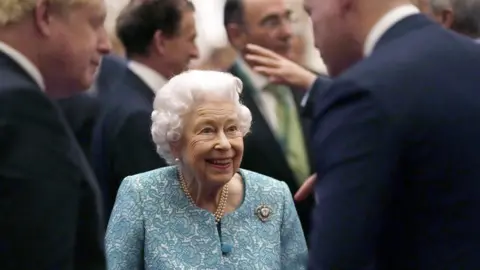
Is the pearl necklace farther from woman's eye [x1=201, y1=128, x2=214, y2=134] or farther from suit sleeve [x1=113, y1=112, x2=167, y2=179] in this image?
suit sleeve [x1=113, y1=112, x2=167, y2=179]

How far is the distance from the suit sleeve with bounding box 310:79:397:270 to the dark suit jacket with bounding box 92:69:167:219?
5.39 feet

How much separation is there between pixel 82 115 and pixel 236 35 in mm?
765

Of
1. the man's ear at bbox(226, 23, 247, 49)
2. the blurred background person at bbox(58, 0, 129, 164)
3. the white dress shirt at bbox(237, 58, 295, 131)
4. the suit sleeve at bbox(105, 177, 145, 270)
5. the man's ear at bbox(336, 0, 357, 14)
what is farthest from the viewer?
the man's ear at bbox(226, 23, 247, 49)

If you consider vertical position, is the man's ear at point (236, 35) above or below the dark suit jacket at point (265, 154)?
above

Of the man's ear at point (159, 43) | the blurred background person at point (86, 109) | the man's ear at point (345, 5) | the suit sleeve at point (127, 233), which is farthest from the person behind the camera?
the man's ear at point (159, 43)

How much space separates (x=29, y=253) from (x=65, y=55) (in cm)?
43

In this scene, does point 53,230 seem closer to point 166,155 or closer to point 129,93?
point 166,155

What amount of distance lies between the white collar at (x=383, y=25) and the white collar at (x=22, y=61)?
2.12 feet

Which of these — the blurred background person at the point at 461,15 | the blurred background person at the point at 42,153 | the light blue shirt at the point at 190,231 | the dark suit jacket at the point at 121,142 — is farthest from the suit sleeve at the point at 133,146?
the blurred background person at the point at 42,153

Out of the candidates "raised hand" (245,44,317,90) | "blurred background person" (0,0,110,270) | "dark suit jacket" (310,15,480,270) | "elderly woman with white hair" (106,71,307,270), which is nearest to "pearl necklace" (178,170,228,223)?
"elderly woman with white hair" (106,71,307,270)

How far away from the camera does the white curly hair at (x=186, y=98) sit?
10.1 feet

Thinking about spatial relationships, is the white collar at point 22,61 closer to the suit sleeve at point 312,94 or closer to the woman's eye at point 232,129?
the woman's eye at point 232,129

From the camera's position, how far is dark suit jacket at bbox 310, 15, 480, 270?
171 centimetres

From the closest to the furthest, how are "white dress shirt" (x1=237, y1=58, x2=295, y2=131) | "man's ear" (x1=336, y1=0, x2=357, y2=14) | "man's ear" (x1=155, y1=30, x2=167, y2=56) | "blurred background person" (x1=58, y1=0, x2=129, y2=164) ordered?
"man's ear" (x1=336, y1=0, x2=357, y2=14), "blurred background person" (x1=58, y1=0, x2=129, y2=164), "white dress shirt" (x1=237, y1=58, x2=295, y2=131), "man's ear" (x1=155, y1=30, x2=167, y2=56)
